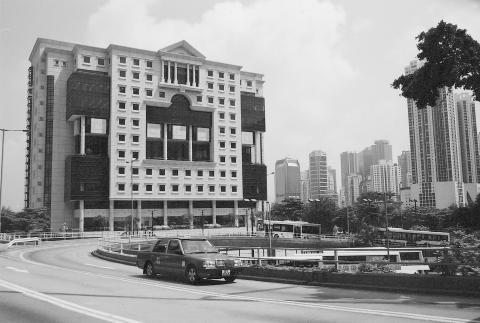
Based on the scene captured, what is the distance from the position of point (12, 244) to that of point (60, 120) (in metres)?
54.4

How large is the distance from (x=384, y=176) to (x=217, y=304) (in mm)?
115664

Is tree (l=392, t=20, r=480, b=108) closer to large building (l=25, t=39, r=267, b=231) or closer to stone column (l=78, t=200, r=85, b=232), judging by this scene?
large building (l=25, t=39, r=267, b=231)

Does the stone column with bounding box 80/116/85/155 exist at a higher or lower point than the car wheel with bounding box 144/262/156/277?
higher

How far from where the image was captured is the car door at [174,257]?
17902 millimetres

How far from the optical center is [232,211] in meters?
118

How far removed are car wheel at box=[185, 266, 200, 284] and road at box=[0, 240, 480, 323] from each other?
0.35m

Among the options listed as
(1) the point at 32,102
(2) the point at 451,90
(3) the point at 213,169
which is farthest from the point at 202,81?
(2) the point at 451,90

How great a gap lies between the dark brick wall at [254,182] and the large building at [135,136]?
264 mm

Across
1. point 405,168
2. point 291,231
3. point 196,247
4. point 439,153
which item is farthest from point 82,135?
point 405,168

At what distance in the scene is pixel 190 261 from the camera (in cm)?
1730

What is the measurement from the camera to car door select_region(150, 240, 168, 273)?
18922 mm

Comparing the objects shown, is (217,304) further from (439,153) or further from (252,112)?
(252,112)

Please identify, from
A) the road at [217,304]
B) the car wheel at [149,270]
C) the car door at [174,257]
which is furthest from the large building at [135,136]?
the road at [217,304]

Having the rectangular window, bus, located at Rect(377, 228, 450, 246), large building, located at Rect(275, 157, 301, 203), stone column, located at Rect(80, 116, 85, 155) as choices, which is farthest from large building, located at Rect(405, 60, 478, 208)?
large building, located at Rect(275, 157, 301, 203)
